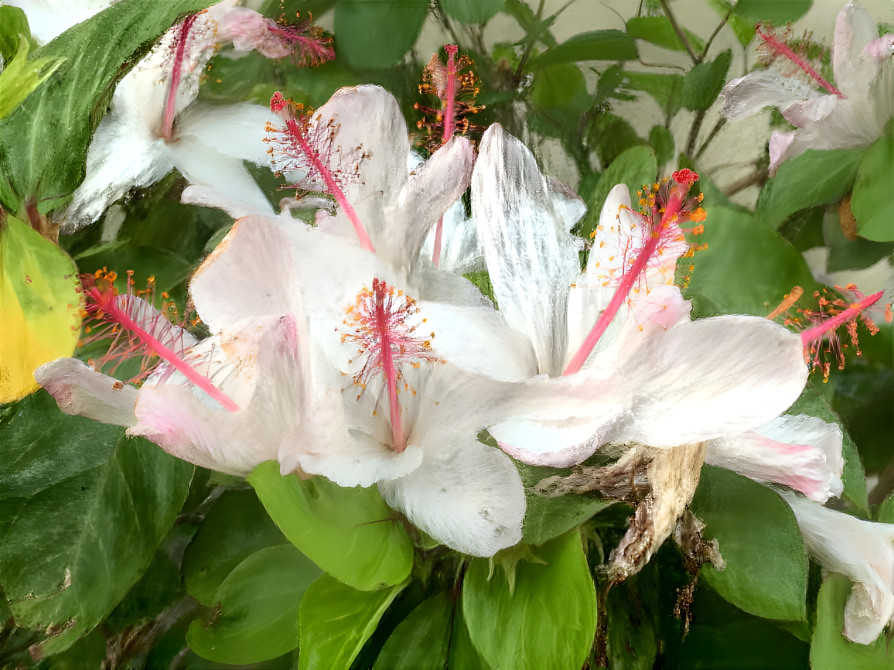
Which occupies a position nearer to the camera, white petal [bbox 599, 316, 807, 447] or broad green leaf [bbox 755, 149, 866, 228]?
white petal [bbox 599, 316, 807, 447]

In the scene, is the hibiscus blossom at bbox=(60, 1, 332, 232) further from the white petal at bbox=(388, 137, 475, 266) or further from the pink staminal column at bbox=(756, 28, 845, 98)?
the pink staminal column at bbox=(756, 28, 845, 98)

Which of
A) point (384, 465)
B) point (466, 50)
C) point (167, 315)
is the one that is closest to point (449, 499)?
point (384, 465)

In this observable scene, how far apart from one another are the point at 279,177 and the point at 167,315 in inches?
4.4

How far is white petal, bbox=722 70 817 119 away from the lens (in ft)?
1.51

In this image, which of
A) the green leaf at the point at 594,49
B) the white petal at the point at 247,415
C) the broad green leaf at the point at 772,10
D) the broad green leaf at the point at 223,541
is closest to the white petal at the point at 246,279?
the white petal at the point at 247,415

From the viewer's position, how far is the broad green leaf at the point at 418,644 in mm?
424

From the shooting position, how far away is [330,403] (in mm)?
369

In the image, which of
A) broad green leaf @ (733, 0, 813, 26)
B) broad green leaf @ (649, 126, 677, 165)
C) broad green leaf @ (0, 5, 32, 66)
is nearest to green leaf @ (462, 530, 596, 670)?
broad green leaf @ (649, 126, 677, 165)

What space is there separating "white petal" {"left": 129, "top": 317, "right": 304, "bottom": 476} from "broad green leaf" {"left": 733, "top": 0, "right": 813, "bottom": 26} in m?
0.36

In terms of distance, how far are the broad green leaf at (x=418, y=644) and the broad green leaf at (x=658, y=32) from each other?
390 millimetres

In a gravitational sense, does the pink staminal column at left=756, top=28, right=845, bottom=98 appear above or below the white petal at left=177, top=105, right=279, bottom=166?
above

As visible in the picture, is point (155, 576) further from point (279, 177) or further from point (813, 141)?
point (813, 141)

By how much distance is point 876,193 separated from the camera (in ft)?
1.49

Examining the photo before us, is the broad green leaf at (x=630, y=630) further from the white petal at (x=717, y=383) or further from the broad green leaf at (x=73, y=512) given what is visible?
the broad green leaf at (x=73, y=512)
